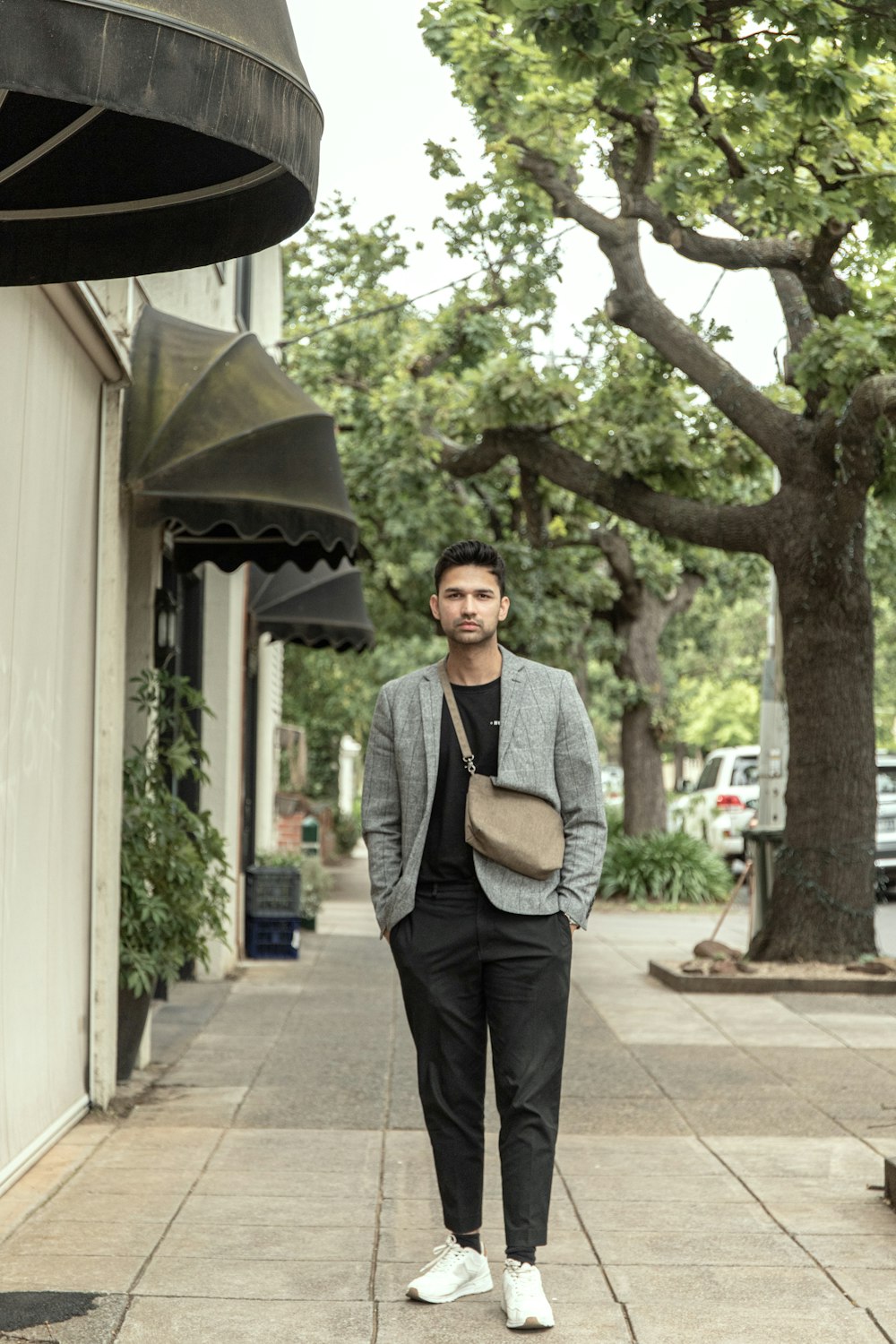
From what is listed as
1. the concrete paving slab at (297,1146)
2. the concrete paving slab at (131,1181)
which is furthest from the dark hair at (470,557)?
the concrete paving slab at (297,1146)

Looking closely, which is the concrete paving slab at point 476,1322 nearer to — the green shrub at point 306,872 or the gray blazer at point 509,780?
the gray blazer at point 509,780

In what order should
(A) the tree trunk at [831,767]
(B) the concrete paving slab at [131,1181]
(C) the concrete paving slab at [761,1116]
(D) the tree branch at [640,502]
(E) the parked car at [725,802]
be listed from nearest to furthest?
(B) the concrete paving slab at [131,1181] → (C) the concrete paving slab at [761,1116] → (A) the tree trunk at [831,767] → (D) the tree branch at [640,502] → (E) the parked car at [725,802]

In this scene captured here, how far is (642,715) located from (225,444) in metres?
15.9

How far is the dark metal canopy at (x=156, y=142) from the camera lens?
133 inches

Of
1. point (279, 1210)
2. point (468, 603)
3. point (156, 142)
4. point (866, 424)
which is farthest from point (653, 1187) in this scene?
point (866, 424)

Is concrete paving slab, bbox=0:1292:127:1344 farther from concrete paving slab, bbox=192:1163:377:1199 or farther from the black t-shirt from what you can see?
the black t-shirt

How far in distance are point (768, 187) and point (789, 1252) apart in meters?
7.24

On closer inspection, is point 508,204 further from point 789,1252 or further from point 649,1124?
point 789,1252

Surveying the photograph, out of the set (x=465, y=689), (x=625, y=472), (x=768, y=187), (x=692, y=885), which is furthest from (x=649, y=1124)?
(x=692, y=885)

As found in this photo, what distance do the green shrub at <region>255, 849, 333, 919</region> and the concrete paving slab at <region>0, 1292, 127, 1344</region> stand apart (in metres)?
9.76

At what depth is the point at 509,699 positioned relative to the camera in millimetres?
4656

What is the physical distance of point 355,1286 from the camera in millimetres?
4695

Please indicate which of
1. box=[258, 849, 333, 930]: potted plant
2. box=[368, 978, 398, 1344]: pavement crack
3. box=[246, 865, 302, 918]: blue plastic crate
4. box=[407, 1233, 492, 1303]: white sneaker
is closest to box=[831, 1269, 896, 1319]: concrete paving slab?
box=[407, 1233, 492, 1303]: white sneaker

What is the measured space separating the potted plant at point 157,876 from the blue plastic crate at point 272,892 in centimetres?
538
